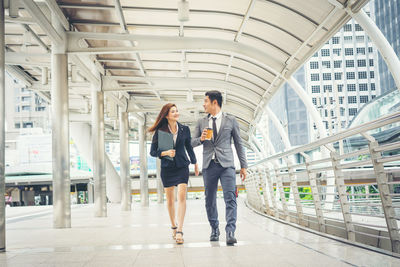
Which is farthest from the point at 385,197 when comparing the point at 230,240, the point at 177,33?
the point at 177,33

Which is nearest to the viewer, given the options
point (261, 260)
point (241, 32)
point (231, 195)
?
point (261, 260)

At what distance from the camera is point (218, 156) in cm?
523

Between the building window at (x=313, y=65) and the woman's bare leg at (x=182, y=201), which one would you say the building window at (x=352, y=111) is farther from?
the woman's bare leg at (x=182, y=201)

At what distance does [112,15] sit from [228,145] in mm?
6447

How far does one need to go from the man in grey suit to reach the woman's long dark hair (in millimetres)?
453

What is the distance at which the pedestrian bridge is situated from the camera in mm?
4250

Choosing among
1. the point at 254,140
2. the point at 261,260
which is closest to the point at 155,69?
the point at 261,260

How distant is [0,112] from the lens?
5.42 meters

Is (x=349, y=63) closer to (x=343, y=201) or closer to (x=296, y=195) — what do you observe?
(x=296, y=195)

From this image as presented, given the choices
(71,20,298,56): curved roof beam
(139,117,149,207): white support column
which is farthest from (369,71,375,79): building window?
(71,20,298,56): curved roof beam

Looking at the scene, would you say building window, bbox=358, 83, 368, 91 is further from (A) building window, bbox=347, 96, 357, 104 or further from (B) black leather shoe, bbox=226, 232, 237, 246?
(B) black leather shoe, bbox=226, 232, 237, 246

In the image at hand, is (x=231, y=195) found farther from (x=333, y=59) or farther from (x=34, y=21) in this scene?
(x=333, y=59)

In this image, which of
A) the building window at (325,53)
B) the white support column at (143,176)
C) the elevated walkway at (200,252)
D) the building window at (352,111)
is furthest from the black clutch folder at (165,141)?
the building window at (352,111)

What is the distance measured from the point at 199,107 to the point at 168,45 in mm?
10631
